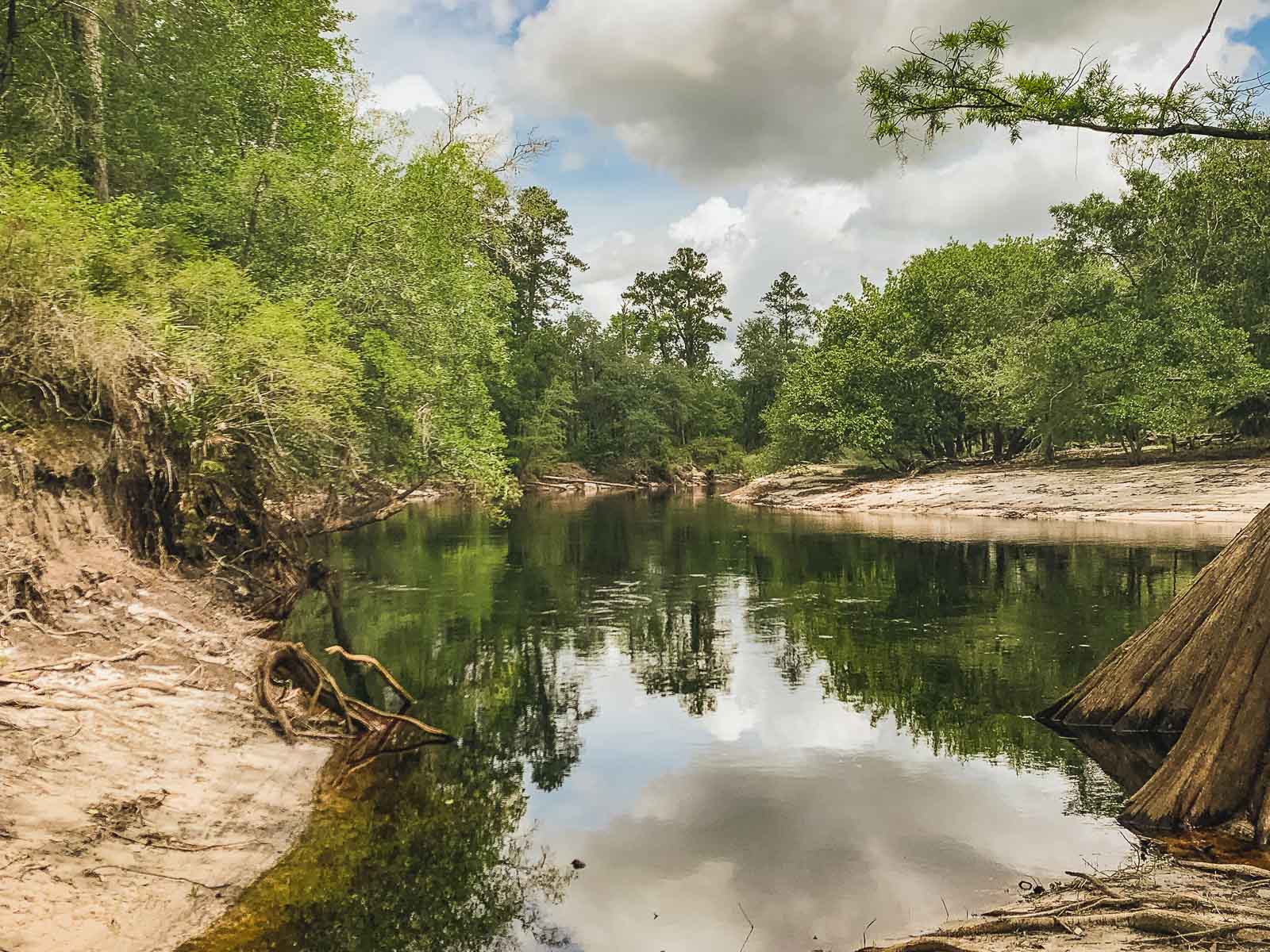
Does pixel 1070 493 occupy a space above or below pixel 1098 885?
above

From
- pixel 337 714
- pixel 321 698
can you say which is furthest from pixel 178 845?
pixel 321 698

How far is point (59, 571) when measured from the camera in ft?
39.0

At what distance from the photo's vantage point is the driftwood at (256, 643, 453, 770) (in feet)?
35.8

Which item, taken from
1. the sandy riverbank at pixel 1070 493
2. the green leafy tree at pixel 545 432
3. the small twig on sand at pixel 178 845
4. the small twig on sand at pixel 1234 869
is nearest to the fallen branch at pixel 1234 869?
the small twig on sand at pixel 1234 869

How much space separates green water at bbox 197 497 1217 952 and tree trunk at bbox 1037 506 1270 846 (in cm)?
83

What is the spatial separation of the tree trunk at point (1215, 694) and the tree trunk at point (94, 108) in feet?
75.4

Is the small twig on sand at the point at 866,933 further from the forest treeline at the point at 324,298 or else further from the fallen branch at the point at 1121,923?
the forest treeline at the point at 324,298

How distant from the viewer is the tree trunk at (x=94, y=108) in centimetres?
2003

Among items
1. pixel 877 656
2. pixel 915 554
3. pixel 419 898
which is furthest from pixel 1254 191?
pixel 419 898

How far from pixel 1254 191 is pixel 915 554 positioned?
77.4 ft

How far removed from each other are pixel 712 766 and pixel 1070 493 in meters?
36.3

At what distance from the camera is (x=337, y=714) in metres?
11.7

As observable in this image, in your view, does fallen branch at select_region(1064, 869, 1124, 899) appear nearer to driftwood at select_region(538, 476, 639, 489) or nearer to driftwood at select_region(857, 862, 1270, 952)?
driftwood at select_region(857, 862, 1270, 952)

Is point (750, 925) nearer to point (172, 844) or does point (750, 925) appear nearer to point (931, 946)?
point (931, 946)
